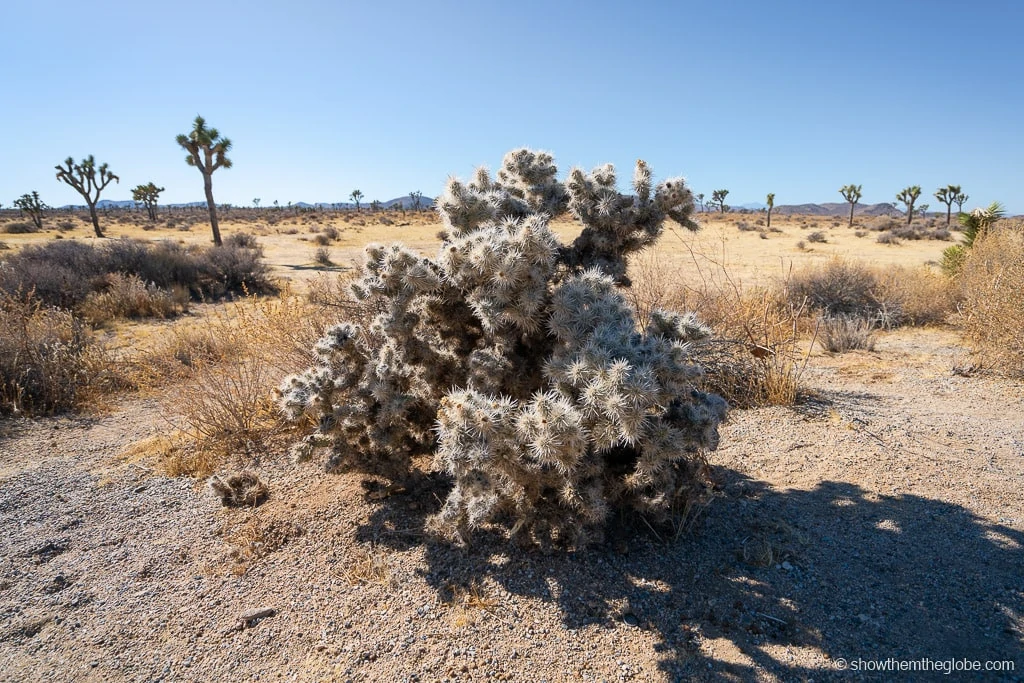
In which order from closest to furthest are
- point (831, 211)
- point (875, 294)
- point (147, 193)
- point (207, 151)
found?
1. point (875, 294)
2. point (207, 151)
3. point (147, 193)
4. point (831, 211)

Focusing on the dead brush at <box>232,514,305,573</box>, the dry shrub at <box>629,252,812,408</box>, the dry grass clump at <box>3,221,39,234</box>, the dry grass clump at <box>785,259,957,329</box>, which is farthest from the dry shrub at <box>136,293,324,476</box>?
the dry grass clump at <box>3,221,39,234</box>

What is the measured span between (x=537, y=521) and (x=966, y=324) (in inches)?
250

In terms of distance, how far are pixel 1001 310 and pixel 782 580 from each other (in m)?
5.19

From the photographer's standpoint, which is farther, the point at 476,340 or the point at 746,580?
the point at 476,340

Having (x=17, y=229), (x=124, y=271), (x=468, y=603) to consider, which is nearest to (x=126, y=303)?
(x=124, y=271)

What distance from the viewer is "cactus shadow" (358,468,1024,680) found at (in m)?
2.34

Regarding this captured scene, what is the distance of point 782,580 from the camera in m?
2.71

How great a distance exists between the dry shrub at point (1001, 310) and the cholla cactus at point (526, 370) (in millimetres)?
4577

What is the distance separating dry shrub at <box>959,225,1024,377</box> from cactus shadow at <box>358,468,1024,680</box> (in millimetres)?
3496

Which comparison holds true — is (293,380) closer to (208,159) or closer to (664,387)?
(664,387)

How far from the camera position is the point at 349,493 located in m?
3.65

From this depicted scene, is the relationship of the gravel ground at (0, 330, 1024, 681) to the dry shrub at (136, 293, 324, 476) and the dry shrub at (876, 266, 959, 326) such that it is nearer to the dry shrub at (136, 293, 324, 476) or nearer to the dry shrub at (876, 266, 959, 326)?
the dry shrub at (136, 293, 324, 476)

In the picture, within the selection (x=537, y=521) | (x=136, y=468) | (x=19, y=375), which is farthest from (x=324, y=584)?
(x=19, y=375)

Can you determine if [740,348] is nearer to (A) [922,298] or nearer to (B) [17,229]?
(A) [922,298]
